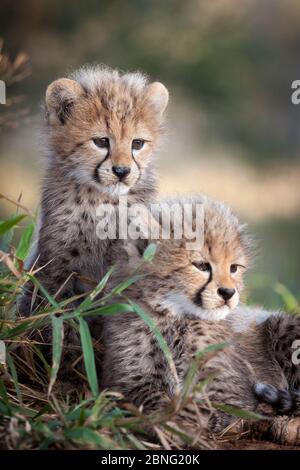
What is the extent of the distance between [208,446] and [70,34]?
2.70m

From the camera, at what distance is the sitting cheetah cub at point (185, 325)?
237 centimetres

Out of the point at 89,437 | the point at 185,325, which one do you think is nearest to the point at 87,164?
the point at 185,325

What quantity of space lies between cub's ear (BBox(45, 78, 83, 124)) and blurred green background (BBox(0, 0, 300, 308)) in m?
0.62

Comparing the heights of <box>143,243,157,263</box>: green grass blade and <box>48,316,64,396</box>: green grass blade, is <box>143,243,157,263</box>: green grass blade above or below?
above

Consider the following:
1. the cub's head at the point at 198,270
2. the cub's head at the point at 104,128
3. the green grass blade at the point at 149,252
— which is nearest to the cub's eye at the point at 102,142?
the cub's head at the point at 104,128

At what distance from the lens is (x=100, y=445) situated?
80.4 inches

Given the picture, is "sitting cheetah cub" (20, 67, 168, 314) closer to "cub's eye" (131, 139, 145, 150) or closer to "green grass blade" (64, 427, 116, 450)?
"cub's eye" (131, 139, 145, 150)

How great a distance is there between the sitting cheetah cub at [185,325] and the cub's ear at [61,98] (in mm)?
555

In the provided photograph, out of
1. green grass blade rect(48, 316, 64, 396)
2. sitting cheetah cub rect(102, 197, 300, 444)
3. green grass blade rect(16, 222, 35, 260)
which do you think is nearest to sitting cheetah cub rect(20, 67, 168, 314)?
green grass blade rect(16, 222, 35, 260)

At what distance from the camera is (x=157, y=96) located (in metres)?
2.93

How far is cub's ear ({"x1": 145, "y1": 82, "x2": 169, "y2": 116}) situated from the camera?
9.53 feet

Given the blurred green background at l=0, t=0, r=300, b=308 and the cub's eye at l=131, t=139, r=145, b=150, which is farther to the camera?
the blurred green background at l=0, t=0, r=300, b=308

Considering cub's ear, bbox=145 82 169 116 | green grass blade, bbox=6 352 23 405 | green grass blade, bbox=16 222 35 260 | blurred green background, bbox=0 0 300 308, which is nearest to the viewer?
green grass blade, bbox=6 352 23 405

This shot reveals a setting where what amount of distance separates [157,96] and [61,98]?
320 mm
